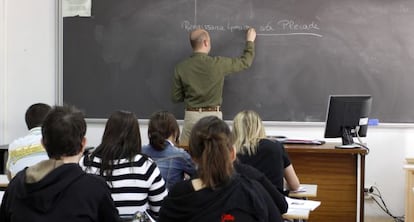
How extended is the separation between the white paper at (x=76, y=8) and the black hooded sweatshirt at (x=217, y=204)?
3924mm

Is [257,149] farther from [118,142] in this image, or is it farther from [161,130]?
[118,142]

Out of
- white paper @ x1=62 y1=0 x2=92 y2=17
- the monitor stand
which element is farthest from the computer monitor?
white paper @ x1=62 y1=0 x2=92 y2=17

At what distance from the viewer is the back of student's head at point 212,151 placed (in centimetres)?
232

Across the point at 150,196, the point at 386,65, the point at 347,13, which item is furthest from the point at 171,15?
the point at 150,196

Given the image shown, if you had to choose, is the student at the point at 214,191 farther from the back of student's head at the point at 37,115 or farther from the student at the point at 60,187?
the back of student's head at the point at 37,115

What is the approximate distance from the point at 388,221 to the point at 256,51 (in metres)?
2.00

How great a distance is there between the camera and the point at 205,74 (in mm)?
5410

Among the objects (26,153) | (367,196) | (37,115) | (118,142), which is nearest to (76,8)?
(37,115)

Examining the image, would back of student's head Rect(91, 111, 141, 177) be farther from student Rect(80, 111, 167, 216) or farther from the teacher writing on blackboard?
the teacher writing on blackboard

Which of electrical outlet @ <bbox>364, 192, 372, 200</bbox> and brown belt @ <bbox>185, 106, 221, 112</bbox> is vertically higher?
brown belt @ <bbox>185, 106, 221, 112</bbox>

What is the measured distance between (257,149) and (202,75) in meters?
1.89

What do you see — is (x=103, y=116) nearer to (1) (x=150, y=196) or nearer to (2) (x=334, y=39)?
(2) (x=334, y=39)

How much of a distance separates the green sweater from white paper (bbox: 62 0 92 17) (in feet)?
3.79

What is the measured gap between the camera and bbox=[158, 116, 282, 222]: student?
2.30 meters
